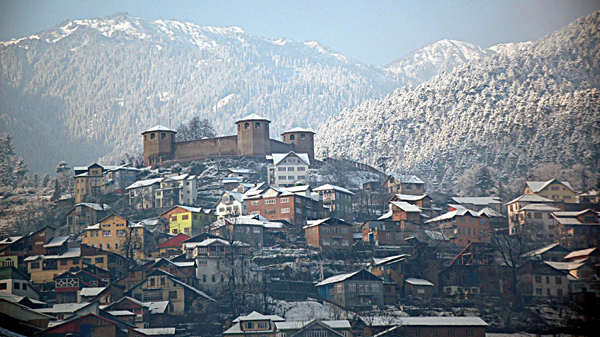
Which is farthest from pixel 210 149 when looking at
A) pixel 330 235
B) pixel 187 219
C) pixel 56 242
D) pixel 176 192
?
pixel 330 235

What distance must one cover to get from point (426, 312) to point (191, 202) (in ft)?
131

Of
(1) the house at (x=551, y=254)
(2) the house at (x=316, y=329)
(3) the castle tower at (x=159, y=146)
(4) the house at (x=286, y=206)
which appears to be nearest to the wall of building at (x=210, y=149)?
Result: (3) the castle tower at (x=159, y=146)

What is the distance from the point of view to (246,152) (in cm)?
10550

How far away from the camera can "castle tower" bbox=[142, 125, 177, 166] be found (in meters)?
107

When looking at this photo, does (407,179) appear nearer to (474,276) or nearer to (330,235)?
(330,235)

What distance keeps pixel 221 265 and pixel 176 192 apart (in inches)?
1116

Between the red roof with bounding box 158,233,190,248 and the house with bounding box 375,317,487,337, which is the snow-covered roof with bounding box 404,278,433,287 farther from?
the red roof with bounding box 158,233,190,248

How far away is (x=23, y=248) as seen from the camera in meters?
71.9

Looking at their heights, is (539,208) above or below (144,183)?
below

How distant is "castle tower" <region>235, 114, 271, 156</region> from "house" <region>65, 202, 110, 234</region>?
24.6 metres

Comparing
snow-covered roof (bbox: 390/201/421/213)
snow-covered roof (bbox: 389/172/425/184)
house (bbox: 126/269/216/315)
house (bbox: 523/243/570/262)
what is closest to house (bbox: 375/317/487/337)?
house (bbox: 126/269/216/315)

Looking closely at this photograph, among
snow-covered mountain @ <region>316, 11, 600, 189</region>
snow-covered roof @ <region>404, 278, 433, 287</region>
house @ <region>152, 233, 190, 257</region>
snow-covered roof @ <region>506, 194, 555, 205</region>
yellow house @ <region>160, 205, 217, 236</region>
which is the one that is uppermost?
snow-covered mountain @ <region>316, 11, 600, 189</region>

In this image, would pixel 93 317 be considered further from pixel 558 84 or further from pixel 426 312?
pixel 558 84

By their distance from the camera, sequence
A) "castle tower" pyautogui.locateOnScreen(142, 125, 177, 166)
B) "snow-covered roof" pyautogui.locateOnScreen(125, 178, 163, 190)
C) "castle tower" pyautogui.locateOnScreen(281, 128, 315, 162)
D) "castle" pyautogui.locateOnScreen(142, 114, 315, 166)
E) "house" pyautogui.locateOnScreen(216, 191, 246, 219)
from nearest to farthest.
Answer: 1. "house" pyautogui.locateOnScreen(216, 191, 246, 219)
2. "snow-covered roof" pyautogui.locateOnScreen(125, 178, 163, 190)
3. "castle" pyautogui.locateOnScreen(142, 114, 315, 166)
4. "castle tower" pyautogui.locateOnScreen(142, 125, 177, 166)
5. "castle tower" pyautogui.locateOnScreen(281, 128, 315, 162)
